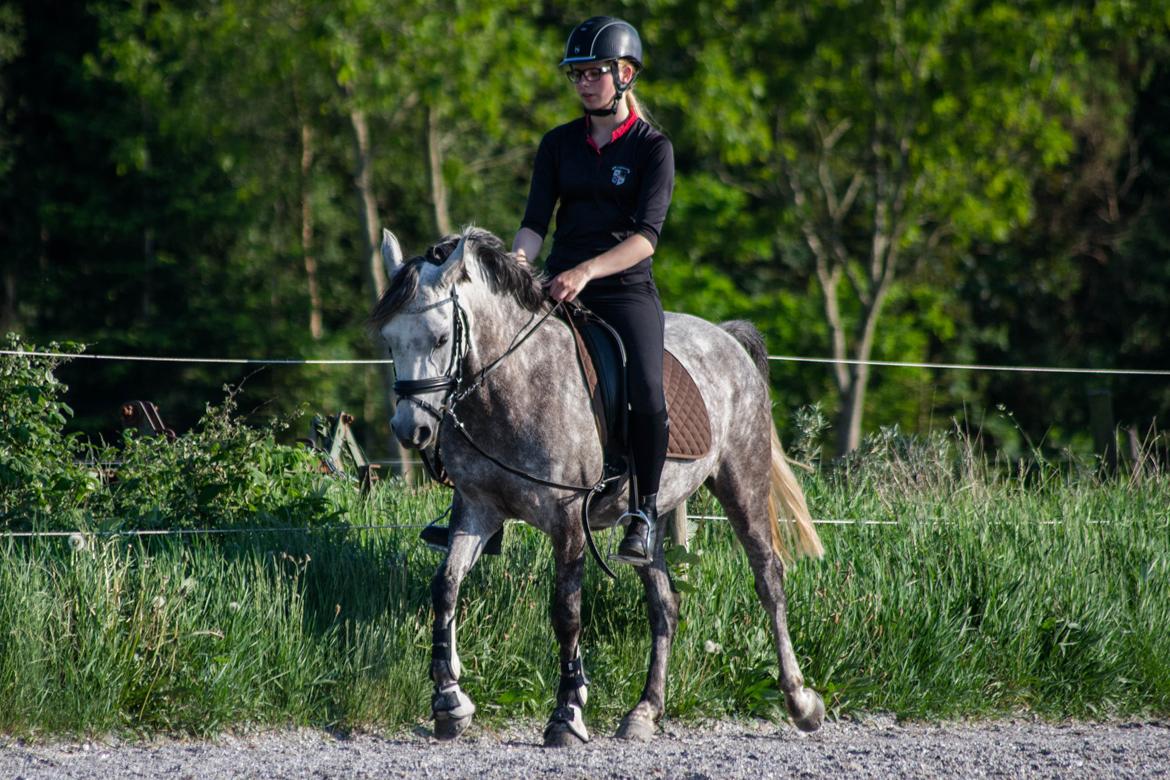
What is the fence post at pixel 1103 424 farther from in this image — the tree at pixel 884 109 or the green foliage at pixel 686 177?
the green foliage at pixel 686 177

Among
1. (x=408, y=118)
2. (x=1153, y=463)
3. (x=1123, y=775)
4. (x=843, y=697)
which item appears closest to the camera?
(x=1123, y=775)

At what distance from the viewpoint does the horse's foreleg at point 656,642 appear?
6562mm

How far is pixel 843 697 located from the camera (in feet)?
24.1

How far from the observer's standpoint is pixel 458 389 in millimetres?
5824

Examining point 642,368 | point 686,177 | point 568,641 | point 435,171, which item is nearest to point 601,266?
point 642,368

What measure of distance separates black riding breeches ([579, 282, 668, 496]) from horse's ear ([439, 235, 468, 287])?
919 millimetres

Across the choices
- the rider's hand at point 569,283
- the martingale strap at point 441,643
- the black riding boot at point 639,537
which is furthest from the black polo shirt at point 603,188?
the martingale strap at point 441,643

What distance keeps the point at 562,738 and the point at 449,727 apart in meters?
0.51

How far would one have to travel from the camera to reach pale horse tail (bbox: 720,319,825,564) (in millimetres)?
7609

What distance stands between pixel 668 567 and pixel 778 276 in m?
22.8

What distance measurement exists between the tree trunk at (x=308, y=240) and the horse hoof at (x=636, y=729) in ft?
70.5

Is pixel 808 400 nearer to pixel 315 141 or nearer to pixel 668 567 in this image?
pixel 315 141

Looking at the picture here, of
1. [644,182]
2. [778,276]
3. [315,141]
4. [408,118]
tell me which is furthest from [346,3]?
[644,182]

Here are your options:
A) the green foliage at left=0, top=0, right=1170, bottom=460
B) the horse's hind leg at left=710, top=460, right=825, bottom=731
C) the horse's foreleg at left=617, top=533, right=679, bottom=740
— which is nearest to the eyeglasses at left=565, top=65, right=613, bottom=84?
the horse's hind leg at left=710, top=460, right=825, bottom=731
